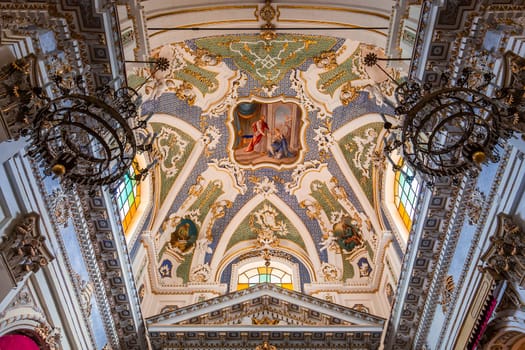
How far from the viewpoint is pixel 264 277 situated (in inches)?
593

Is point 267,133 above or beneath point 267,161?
above

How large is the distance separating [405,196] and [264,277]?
5430mm

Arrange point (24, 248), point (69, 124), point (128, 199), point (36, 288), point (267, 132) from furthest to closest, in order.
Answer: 1. point (267, 132)
2. point (128, 199)
3. point (36, 288)
4. point (24, 248)
5. point (69, 124)

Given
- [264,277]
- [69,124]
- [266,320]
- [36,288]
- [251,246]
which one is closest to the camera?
[69,124]

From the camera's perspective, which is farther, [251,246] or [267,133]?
[251,246]

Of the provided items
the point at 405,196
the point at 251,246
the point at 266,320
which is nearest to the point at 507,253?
the point at 405,196

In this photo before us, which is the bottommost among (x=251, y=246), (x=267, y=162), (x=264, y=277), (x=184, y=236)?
(x=264, y=277)

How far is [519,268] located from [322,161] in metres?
8.35

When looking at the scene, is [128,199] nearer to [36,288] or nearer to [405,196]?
[36,288]

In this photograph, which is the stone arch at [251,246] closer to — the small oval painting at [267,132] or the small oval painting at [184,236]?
the small oval painting at [184,236]

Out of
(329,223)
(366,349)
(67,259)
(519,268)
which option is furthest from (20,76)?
(329,223)

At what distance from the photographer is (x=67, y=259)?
8414 millimetres

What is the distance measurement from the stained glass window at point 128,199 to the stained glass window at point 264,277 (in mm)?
4243

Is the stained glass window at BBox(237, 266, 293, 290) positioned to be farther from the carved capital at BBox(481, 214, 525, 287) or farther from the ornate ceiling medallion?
the carved capital at BBox(481, 214, 525, 287)
